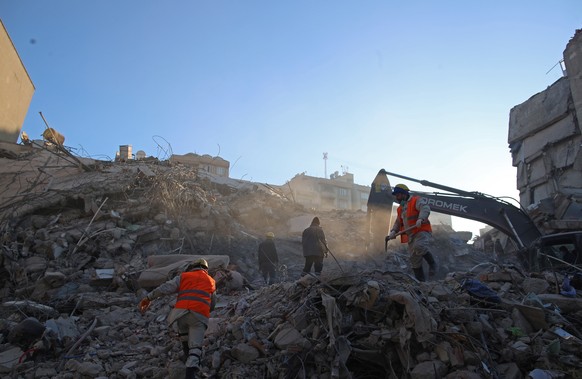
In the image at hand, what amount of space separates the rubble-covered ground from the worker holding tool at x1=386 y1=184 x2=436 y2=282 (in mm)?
447

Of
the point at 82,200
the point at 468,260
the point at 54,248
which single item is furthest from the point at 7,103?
the point at 468,260

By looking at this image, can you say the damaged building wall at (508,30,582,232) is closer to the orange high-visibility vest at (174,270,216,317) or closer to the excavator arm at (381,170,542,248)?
the excavator arm at (381,170,542,248)

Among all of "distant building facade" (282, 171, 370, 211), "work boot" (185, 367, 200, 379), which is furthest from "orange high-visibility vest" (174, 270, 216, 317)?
"distant building facade" (282, 171, 370, 211)

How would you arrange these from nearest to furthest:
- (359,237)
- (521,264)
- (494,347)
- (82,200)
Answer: (494,347), (521,264), (82,200), (359,237)

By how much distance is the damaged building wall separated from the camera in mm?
11633

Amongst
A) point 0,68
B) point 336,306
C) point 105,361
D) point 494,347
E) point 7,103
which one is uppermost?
point 0,68

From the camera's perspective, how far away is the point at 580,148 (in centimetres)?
1148

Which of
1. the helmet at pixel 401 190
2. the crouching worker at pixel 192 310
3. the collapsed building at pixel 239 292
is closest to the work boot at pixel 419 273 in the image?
the collapsed building at pixel 239 292

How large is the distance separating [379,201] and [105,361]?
222 inches

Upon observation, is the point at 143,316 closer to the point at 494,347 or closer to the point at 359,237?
the point at 494,347

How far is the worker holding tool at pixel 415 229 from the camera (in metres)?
5.68

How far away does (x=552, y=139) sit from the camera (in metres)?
12.5

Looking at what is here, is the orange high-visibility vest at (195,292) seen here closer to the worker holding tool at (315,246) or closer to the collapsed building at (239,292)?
the collapsed building at (239,292)

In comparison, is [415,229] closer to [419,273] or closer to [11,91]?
[419,273]
